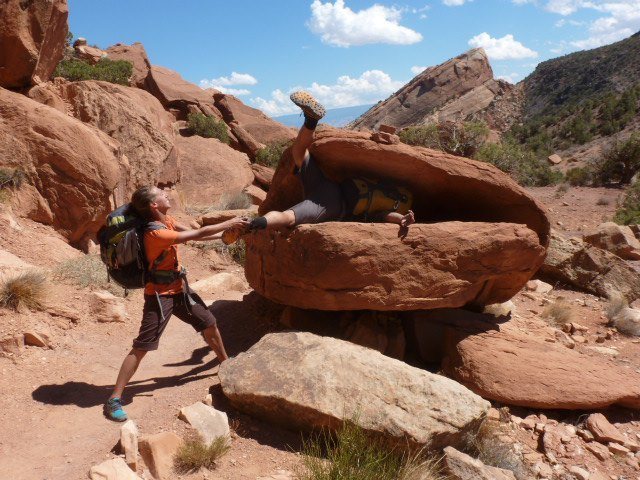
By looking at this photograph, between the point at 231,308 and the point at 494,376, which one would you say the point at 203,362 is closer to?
the point at 231,308

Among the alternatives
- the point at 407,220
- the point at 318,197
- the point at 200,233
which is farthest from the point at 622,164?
the point at 200,233

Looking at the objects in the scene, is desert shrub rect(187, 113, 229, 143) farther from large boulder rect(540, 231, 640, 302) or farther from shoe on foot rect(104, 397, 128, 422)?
shoe on foot rect(104, 397, 128, 422)

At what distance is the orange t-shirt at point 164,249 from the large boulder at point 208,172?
31.2ft

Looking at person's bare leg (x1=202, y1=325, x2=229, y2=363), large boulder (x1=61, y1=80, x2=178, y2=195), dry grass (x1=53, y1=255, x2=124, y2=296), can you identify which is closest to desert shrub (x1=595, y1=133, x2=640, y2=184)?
large boulder (x1=61, y1=80, x2=178, y2=195)

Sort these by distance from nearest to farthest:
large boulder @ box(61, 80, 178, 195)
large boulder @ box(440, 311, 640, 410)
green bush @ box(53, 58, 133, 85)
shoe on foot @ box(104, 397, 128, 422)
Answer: shoe on foot @ box(104, 397, 128, 422) → large boulder @ box(440, 311, 640, 410) → large boulder @ box(61, 80, 178, 195) → green bush @ box(53, 58, 133, 85)

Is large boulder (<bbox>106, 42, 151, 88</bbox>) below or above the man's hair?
above

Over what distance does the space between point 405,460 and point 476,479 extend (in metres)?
0.49

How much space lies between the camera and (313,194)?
5.61 meters

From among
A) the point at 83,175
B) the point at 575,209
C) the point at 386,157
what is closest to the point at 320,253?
the point at 386,157

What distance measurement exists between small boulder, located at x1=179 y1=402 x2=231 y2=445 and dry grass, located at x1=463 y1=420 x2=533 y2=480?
6.17ft

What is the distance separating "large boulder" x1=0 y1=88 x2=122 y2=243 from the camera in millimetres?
8148

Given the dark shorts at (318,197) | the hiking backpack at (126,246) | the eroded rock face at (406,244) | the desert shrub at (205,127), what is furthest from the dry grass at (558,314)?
the desert shrub at (205,127)

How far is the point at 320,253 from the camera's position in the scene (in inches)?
201

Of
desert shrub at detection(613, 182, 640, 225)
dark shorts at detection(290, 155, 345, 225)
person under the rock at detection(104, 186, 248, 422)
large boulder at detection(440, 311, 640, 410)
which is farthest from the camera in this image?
desert shrub at detection(613, 182, 640, 225)
